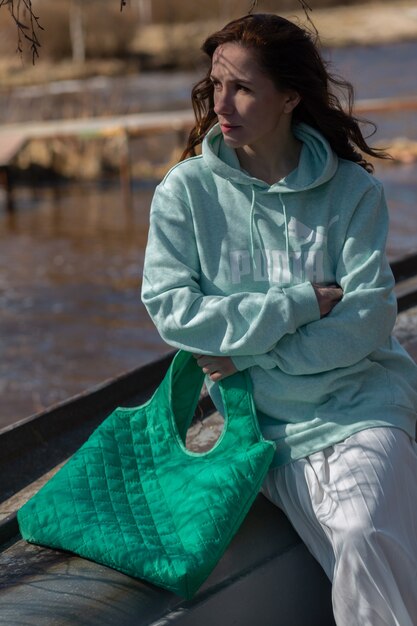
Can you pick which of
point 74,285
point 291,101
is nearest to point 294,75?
point 291,101

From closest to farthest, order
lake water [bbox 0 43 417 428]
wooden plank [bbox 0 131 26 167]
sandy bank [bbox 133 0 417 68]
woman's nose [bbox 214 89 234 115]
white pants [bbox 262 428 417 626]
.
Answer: white pants [bbox 262 428 417 626]
woman's nose [bbox 214 89 234 115]
lake water [bbox 0 43 417 428]
wooden plank [bbox 0 131 26 167]
sandy bank [bbox 133 0 417 68]

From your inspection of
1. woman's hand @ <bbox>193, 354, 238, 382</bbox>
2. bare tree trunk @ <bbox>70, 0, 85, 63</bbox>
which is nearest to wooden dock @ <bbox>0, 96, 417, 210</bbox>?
woman's hand @ <bbox>193, 354, 238, 382</bbox>

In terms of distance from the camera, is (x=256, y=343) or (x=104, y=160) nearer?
(x=256, y=343)

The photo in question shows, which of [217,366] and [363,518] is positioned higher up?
[217,366]

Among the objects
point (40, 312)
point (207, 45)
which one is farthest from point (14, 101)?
point (207, 45)

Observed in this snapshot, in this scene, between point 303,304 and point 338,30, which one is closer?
point 303,304

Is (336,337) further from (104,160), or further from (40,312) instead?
(104,160)

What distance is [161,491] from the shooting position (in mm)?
2160

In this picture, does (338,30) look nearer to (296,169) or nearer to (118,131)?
(118,131)

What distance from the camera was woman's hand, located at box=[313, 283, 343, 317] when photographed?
2.17 m

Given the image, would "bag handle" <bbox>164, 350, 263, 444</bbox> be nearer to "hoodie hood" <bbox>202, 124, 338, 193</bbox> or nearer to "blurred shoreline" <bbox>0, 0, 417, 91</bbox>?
"hoodie hood" <bbox>202, 124, 338, 193</bbox>

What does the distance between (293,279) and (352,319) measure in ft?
0.52

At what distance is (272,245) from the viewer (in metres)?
2.26

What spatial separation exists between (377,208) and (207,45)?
0.48 meters
